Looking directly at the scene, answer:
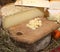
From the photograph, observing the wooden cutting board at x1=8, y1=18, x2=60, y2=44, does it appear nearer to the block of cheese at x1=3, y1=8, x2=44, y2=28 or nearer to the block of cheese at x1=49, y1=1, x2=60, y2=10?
the block of cheese at x1=3, y1=8, x2=44, y2=28

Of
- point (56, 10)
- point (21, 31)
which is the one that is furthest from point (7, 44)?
point (56, 10)

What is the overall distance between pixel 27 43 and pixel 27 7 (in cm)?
33

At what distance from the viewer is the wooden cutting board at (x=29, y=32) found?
0.71 metres

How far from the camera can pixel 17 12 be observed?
0.91 m

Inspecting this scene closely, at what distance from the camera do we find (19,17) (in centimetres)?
93

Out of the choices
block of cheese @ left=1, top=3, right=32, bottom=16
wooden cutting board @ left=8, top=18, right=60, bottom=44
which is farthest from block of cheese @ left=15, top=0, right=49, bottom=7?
wooden cutting board @ left=8, top=18, right=60, bottom=44

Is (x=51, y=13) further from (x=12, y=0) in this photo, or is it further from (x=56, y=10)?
(x=12, y=0)

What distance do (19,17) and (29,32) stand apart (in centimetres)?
19

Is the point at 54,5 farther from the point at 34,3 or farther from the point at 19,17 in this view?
the point at 19,17

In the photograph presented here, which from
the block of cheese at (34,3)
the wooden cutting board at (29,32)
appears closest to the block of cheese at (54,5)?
the block of cheese at (34,3)

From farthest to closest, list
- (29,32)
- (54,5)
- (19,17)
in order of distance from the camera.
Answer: (54,5)
(19,17)
(29,32)

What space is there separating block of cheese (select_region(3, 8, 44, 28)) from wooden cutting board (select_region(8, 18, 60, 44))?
100mm

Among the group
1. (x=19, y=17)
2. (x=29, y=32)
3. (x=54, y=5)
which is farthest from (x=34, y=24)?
(x=54, y=5)

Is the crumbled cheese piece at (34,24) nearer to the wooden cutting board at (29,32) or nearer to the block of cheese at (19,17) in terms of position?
the wooden cutting board at (29,32)
